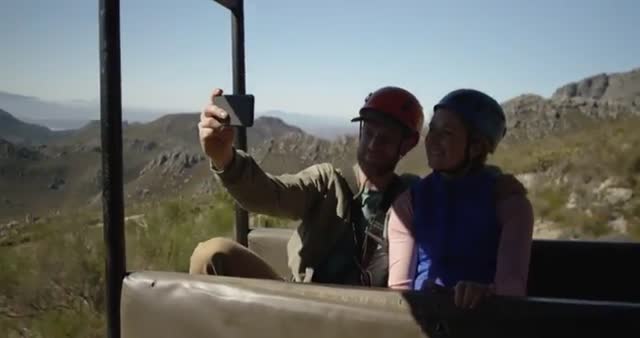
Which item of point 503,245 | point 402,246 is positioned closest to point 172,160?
point 402,246

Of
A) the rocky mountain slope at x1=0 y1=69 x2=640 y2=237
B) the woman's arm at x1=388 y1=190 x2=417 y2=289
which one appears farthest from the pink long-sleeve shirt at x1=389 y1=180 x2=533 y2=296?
the rocky mountain slope at x1=0 y1=69 x2=640 y2=237

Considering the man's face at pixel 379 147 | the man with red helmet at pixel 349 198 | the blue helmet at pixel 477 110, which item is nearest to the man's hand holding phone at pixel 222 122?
the man with red helmet at pixel 349 198

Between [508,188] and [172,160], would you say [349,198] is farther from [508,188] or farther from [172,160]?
[172,160]

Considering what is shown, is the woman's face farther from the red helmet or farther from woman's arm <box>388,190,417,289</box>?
the red helmet

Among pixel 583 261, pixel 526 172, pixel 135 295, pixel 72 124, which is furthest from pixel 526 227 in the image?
pixel 526 172

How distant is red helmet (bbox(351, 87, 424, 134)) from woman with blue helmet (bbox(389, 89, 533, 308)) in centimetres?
39

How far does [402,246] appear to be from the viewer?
225cm

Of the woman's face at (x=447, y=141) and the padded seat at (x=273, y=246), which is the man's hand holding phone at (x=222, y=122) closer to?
the woman's face at (x=447, y=141)

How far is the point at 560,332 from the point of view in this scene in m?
1.62

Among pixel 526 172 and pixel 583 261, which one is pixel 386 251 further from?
pixel 526 172

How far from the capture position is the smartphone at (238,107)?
2137 mm

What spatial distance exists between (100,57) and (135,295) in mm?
758

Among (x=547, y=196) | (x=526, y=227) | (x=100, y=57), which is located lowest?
(x=547, y=196)

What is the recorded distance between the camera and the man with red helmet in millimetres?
2592
